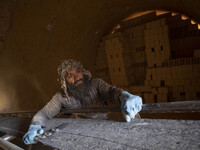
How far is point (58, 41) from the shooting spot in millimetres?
5969

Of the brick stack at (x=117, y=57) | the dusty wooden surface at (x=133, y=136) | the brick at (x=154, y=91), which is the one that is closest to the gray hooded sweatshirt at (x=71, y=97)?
the dusty wooden surface at (x=133, y=136)

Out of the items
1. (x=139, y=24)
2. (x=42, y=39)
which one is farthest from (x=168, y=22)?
(x=42, y=39)

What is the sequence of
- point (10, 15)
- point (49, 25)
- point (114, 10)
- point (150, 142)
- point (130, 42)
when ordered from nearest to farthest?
point (150, 142) < point (10, 15) < point (49, 25) < point (114, 10) < point (130, 42)

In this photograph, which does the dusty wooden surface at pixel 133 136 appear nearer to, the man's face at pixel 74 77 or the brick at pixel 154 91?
the man's face at pixel 74 77

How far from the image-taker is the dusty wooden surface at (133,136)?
3.44 ft

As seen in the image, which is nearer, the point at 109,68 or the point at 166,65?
the point at 166,65

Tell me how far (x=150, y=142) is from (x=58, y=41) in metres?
5.56

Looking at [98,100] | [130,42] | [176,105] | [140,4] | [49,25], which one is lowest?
[98,100]

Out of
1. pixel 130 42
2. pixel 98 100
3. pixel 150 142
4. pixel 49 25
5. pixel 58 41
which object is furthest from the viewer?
pixel 130 42

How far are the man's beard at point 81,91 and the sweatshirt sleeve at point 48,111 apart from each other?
0.25 meters

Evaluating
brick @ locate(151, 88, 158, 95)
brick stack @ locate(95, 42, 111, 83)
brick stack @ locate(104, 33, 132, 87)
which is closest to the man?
brick @ locate(151, 88, 158, 95)

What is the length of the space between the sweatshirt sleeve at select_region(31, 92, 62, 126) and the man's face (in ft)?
1.14

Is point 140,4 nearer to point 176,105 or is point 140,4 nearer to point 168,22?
point 168,22

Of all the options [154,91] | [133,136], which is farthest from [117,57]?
[133,136]
